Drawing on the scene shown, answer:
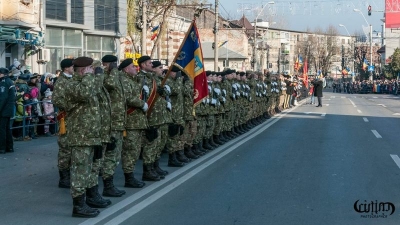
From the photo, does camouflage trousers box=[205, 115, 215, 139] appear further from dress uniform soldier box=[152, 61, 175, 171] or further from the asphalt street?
dress uniform soldier box=[152, 61, 175, 171]

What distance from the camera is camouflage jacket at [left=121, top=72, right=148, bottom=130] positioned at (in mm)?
10133

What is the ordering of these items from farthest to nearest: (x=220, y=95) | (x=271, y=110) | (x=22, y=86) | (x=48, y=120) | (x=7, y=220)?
(x=271, y=110) → (x=48, y=120) → (x=22, y=86) → (x=220, y=95) → (x=7, y=220)

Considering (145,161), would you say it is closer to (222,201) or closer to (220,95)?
(222,201)

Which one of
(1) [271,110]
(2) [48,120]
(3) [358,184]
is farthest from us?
(1) [271,110]

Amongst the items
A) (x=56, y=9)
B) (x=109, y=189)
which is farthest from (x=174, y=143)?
(x=56, y=9)

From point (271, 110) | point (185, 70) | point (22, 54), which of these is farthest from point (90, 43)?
point (185, 70)

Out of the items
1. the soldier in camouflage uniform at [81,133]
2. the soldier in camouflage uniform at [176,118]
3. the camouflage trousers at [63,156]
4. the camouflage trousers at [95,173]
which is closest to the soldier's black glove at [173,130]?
the soldier in camouflage uniform at [176,118]

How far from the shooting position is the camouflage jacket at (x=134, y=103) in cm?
1013

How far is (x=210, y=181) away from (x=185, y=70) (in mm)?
2626

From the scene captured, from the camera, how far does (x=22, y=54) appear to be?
3025 centimetres

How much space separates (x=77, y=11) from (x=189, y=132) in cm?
2415

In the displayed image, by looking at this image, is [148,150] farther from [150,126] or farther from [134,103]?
[134,103]

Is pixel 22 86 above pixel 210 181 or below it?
above

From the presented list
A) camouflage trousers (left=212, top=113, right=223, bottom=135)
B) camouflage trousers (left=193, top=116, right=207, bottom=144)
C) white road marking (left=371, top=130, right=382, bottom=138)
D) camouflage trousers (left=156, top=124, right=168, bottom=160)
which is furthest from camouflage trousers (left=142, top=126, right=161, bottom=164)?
white road marking (left=371, top=130, right=382, bottom=138)
